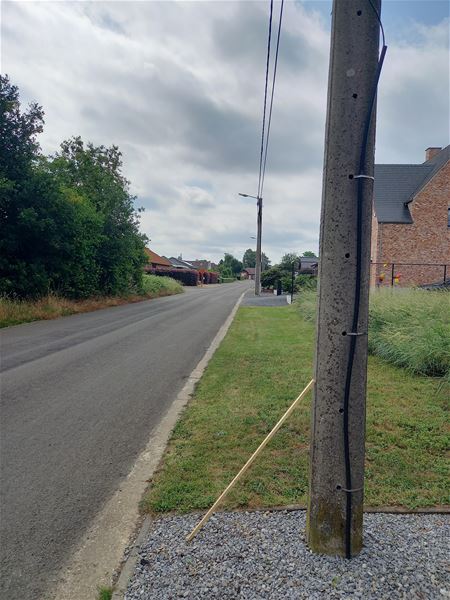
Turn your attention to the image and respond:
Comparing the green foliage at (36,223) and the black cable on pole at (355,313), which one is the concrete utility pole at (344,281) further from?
the green foliage at (36,223)

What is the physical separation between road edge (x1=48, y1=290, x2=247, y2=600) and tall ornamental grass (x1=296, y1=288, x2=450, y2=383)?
453cm

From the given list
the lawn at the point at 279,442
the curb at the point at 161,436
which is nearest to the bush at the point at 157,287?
the curb at the point at 161,436

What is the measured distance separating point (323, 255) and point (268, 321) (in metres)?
11.5

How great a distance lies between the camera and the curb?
82.9 inches

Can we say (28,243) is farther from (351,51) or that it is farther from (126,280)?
(351,51)

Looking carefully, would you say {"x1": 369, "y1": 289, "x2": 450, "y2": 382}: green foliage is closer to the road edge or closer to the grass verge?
the road edge

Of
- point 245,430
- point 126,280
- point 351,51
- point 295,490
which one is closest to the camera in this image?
point 351,51

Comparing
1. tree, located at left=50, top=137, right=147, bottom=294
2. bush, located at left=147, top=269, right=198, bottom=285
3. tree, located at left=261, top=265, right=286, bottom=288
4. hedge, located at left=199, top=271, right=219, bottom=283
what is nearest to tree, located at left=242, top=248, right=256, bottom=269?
hedge, located at left=199, top=271, right=219, bottom=283

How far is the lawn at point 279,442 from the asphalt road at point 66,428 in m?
0.51

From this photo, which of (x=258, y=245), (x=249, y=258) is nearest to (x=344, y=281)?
(x=258, y=245)

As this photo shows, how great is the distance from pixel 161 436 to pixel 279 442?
1.19m

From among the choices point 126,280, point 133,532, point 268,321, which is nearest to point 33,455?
point 133,532

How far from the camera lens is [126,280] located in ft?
76.6

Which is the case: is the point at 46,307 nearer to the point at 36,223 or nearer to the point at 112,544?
the point at 36,223
